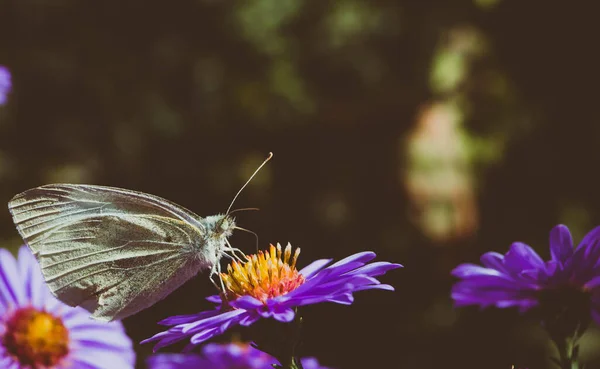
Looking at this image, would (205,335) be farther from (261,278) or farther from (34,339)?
(34,339)

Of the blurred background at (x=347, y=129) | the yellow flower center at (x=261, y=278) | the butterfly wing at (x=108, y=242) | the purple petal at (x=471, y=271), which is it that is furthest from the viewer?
the blurred background at (x=347, y=129)

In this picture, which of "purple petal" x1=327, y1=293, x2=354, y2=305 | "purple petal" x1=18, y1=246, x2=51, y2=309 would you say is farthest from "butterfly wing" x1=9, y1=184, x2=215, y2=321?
"purple petal" x1=327, y1=293, x2=354, y2=305

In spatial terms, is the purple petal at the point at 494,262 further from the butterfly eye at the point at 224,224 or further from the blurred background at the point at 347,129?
the blurred background at the point at 347,129

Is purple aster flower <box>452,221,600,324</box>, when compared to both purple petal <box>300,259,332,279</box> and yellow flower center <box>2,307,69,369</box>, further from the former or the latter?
yellow flower center <box>2,307,69,369</box>

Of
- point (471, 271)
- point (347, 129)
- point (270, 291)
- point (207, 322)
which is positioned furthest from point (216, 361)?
point (347, 129)

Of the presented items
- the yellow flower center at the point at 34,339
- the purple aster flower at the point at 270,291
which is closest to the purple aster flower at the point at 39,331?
the yellow flower center at the point at 34,339

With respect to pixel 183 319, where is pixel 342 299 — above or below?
above
